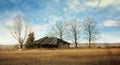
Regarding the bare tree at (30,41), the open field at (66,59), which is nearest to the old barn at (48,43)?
the bare tree at (30,41)

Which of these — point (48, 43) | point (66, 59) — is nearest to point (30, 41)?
point (48, 43)

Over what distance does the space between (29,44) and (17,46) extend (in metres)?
7.71

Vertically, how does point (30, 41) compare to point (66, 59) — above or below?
above

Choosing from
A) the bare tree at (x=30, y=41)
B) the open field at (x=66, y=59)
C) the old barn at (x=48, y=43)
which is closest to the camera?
the open field at (x=66, y=59)

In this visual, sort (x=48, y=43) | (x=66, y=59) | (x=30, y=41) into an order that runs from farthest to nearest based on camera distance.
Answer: (x=48, y=43) → (x=30, y=41) → (x=66, y=59)

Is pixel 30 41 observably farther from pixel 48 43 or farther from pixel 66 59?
pixel 66 59

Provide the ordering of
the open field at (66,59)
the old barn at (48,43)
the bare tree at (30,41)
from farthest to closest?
the old barn at (48,43)
the bare tree at (30,41)
the open field at (66,59)

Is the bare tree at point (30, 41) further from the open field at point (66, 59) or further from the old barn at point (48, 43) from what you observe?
the open field at point (66, 59)

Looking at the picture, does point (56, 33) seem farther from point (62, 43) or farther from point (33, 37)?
point (33, 37)

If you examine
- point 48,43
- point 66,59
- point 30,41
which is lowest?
point 66,59

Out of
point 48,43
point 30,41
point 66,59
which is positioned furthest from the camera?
point 48,43

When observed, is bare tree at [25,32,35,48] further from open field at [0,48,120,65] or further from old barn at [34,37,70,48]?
open field at [0,48,120,65]

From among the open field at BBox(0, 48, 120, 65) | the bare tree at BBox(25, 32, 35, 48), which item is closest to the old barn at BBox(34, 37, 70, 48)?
the bare tree at BBox(25, 32, 35, 48)

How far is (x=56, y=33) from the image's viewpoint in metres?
94.9
